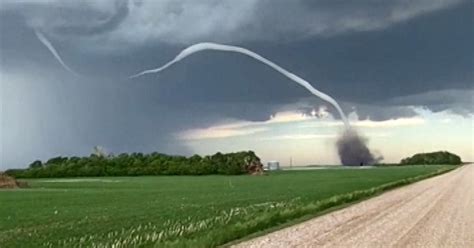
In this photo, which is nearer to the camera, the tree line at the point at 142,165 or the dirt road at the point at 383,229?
the dirt road at the point at 383,229

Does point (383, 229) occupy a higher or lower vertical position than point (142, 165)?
lower

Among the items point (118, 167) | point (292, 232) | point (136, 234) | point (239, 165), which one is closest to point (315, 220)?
point (292, 232)

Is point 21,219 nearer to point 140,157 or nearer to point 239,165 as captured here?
point 239,165

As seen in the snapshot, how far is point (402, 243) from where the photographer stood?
2070cm

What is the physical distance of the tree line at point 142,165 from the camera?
15188cm

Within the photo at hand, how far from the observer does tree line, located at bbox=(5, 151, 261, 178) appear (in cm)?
15188

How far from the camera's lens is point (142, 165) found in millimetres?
159875

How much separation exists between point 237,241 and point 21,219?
14.4 metres

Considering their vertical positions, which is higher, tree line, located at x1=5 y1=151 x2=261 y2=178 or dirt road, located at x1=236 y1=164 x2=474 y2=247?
tree line, located at x1=5 y1=151 x2=261 y2=178

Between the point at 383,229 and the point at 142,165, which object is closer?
the point at 383,229

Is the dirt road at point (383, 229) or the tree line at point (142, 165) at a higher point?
the tree line at point (142, 165)

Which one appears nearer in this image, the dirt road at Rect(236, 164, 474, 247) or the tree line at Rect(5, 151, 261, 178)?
the dirt road at Rect(236, 164, 474, 247)

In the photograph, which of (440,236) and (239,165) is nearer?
(440,236)

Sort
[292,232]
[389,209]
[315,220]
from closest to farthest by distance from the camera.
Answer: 1. [292,232]
2. [315,220]
3. [389,209]
